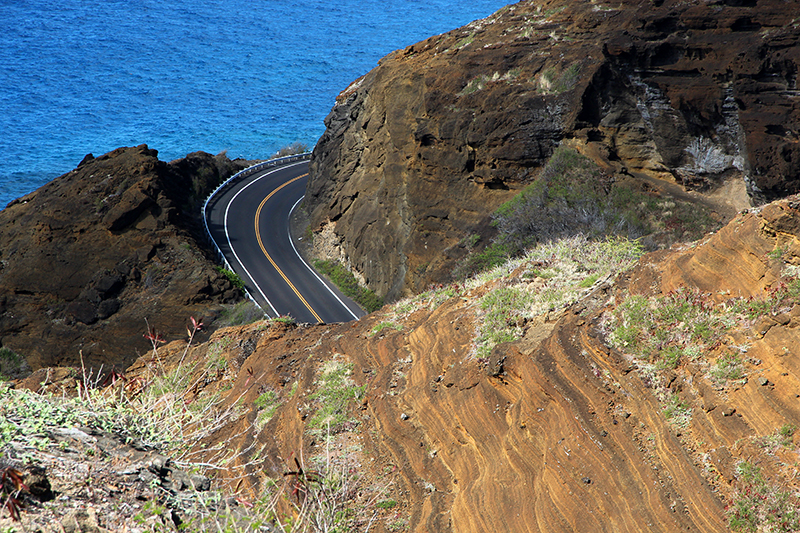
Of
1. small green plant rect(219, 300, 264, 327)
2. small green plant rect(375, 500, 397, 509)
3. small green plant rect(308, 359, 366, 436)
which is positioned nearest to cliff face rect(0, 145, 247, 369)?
small green plant rect(219, 300, 264, 327)

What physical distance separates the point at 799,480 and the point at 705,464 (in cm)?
89

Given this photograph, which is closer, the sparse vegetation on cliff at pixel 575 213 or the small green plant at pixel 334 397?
the small green plant at pixel 334 397

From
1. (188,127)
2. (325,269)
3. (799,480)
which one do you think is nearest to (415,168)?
(325,269)

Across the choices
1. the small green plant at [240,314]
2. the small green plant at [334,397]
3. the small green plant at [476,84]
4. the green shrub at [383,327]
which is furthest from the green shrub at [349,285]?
the small green plant at [334,397]

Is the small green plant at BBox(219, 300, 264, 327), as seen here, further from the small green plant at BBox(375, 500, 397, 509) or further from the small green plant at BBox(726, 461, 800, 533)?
the small green plant at BBox(726, 461, 800, 533)

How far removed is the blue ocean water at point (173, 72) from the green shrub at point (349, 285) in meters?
39.9

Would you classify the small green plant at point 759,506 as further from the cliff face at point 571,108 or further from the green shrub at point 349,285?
the green shrub at point 349,285

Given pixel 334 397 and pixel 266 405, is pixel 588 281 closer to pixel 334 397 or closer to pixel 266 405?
pixel 334 397

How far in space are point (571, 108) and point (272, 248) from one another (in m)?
24.7

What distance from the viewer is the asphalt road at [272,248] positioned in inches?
1353

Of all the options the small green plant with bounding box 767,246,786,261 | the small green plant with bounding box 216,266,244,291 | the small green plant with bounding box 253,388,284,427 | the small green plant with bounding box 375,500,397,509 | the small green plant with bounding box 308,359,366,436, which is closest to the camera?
the small green plant with bounding box 767,246,786,261

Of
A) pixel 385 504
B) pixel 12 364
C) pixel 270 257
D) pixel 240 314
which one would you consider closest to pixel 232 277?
pixel 270 257

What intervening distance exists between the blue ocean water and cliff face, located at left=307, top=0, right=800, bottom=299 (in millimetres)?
47155

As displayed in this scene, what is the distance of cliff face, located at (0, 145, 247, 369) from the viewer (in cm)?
2958
